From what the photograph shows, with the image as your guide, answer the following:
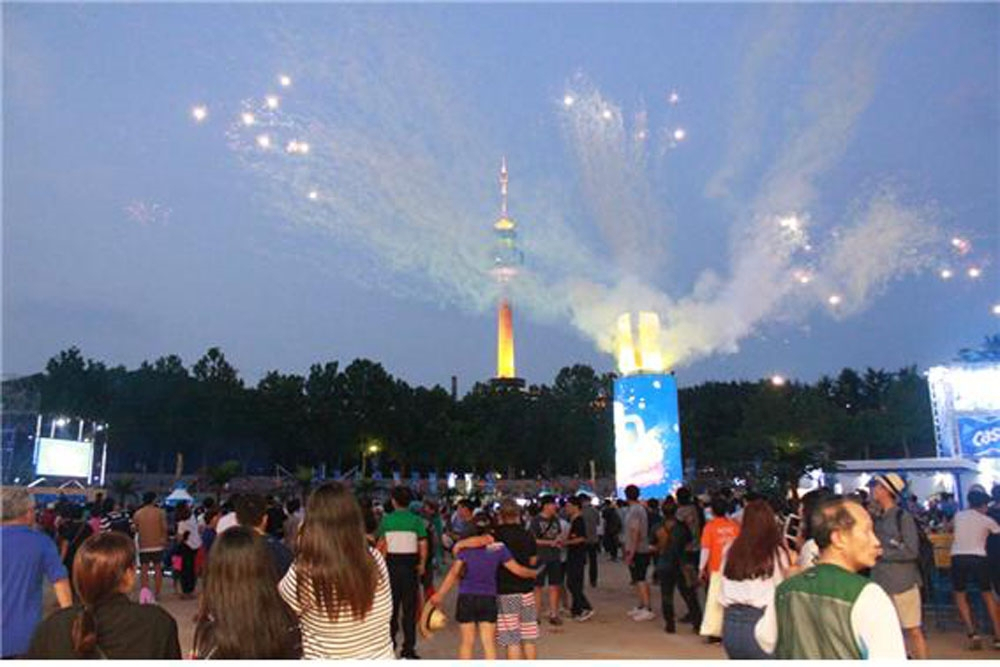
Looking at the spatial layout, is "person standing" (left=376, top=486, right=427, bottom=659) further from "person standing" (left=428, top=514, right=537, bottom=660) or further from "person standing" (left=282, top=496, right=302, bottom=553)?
"person standing" (left=282, top=496, right=302, bottom=553)

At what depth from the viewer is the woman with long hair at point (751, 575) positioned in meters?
4.61

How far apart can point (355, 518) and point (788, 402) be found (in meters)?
64.8

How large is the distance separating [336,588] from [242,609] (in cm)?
55

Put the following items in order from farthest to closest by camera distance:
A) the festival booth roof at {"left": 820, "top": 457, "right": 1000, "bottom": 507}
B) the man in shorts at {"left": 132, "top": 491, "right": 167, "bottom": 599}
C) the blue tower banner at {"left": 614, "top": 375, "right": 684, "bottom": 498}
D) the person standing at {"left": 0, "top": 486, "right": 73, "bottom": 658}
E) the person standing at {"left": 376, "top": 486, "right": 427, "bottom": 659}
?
1. the blue tower banner at {"left": 614, "top": 375, "right": 684, "bottom": 498}
2. the festival booth roof at {"left": 820, "top": 457, "right": 1000, "bottom": 507}
3. the man in shorts at {"left": 132, "top": 491, "right": 167, "bottom": 599}
4. the person standing at {"left": 376, "top": 486, "right": 427, "bottom": 659}
5. the person standing at {"left": 0, "top": 486, "right": 73, "bottom": 658}

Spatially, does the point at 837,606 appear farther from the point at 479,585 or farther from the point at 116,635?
the point at 479,585

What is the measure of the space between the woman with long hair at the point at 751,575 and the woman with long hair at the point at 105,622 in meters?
3.25

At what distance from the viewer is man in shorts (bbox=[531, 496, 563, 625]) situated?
1081 cm

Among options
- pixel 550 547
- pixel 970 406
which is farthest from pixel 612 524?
pixel 970 406

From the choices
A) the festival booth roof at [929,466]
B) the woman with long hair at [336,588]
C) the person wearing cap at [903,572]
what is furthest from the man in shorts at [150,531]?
the festival booth roof at [929,466]

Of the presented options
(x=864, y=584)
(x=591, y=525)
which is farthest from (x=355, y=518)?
(x=591, y=525)

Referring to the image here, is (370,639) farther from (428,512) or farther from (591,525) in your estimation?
(428,512)

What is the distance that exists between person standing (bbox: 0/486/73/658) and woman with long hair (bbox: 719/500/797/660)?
3.97 meters

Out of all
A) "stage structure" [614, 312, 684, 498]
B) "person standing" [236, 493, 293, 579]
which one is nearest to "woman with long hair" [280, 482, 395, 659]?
"person standing" [236, 493, 293, 579]

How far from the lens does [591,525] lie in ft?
43.6
